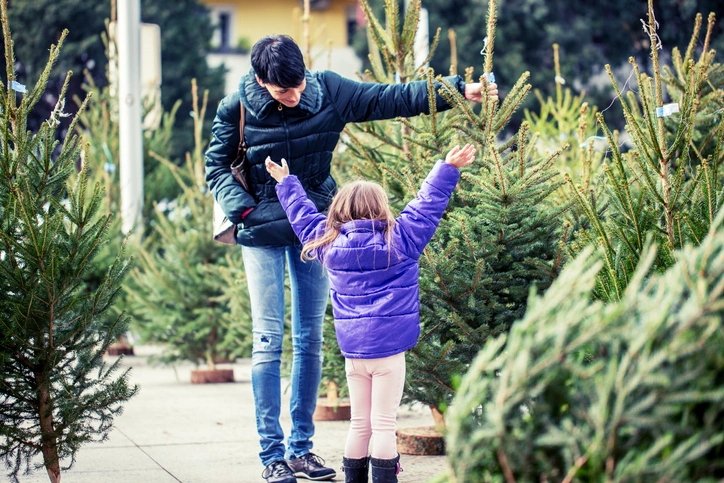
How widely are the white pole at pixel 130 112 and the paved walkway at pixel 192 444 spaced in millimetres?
3042

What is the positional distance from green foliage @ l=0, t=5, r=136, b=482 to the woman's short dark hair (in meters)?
A: 0.76

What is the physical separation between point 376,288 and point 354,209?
12.5 inches

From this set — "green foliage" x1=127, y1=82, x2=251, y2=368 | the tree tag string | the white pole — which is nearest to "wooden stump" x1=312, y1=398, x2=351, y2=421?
"green foliage" x1=127, y1=82, x2=251, y2=368

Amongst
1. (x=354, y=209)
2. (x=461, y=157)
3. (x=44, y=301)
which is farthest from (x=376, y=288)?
(x=44, y=301)

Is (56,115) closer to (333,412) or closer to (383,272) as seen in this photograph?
(383,272)

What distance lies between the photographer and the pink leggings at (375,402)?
3.68 metres

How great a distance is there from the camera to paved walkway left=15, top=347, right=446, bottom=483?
4371mm

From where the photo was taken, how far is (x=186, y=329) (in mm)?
7879

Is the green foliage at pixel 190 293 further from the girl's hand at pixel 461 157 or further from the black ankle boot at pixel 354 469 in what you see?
the girl's hand at pixel 461 157

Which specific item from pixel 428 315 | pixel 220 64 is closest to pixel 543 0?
pixel 220 64

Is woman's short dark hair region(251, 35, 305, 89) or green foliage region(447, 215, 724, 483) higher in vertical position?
woman's short dark hair region(251, 35, 305, 89)

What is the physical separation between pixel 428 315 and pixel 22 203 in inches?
70.0

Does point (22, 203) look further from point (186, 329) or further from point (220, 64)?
point (220, 64)

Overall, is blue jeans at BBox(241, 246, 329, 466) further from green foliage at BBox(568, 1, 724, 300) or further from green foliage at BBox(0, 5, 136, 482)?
green foliage at BBox(568, 1, 724, 300)
